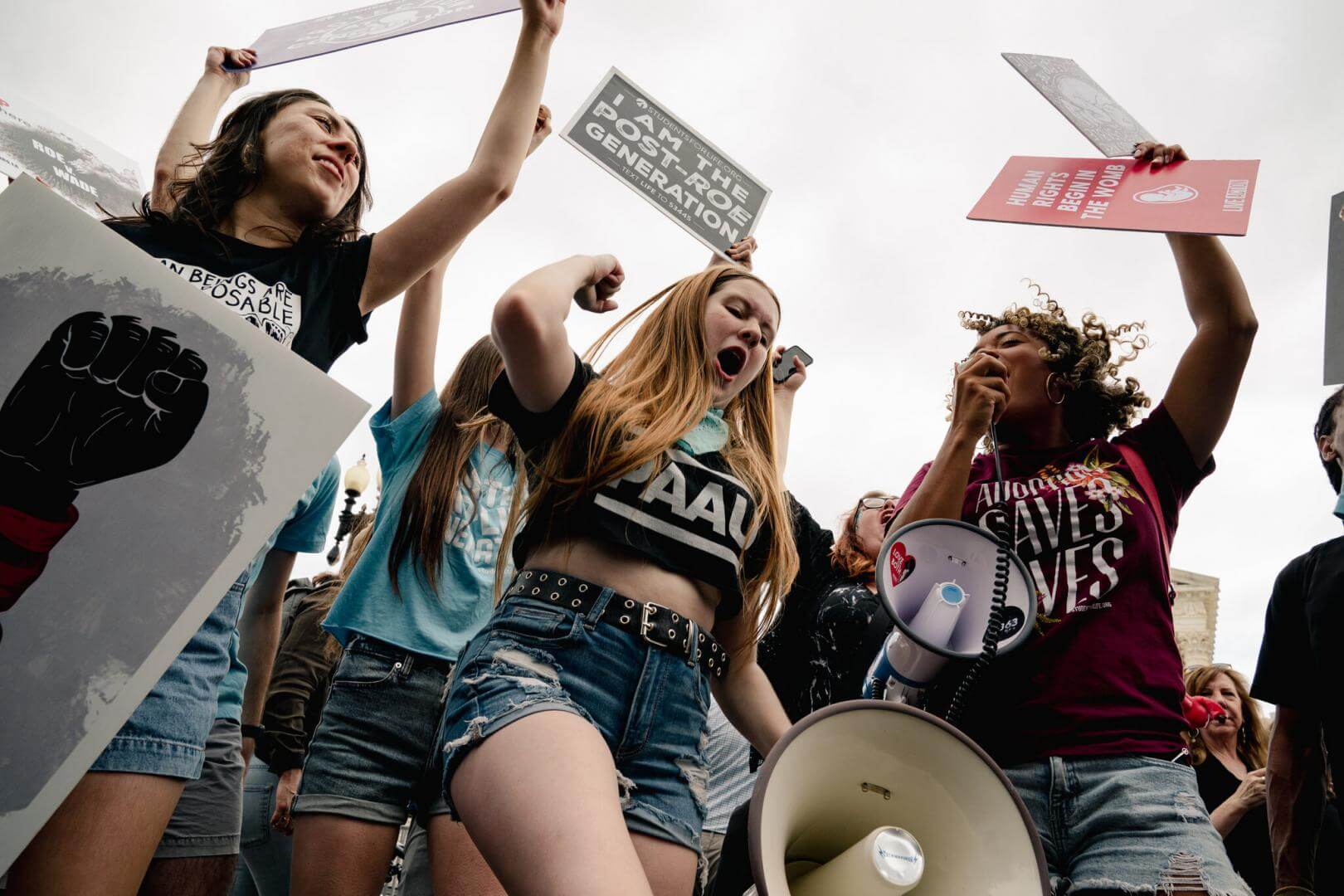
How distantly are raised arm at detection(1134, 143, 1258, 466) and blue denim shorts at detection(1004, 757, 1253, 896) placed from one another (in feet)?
2.73

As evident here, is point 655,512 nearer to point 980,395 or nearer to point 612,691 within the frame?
point 612,691

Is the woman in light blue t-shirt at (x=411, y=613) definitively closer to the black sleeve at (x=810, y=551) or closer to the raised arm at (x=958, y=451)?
the raised arm at (x=958, y=451)

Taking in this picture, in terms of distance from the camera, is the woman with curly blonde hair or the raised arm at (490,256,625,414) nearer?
the raised arm at (490,256,625,414)

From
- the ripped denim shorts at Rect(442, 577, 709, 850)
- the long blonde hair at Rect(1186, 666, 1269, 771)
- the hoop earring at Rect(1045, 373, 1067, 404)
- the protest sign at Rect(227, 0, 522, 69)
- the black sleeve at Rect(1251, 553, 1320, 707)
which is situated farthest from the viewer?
the long blonde hair at Rect(1186, 666, 1269, 771)

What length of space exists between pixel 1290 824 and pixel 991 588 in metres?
1.51

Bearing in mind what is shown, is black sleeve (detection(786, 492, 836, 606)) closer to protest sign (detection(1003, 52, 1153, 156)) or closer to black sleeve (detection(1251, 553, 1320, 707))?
black sleeve (detection(1251, 553, 1320, 707))

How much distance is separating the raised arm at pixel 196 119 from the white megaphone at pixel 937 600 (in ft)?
6.18

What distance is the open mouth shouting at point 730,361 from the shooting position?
204cm

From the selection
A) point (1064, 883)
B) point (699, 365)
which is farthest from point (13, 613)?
point (1064, 883)

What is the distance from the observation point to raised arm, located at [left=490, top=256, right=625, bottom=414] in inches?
58.8

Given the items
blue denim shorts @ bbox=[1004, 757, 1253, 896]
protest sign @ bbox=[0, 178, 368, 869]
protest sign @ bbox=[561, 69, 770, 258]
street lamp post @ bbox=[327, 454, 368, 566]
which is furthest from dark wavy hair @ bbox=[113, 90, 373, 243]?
street lamp post @ bbox=[327, 454, 368, 566]

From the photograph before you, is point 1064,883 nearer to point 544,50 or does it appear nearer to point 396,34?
point 544,50

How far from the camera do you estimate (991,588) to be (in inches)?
76.4

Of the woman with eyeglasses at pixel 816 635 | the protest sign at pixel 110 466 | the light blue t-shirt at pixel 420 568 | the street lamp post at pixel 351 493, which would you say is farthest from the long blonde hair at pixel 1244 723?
the street lamp post at pixel 351 493
